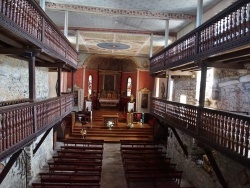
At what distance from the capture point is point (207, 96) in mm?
10328

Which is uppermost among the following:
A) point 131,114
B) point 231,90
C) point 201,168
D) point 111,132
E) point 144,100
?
point 231,90

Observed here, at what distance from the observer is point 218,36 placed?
6086 mm

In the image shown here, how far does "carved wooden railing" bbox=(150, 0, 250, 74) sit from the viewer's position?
5000 millimetres

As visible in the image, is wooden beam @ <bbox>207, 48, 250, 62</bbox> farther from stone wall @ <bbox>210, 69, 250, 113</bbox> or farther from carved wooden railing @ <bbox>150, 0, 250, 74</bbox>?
stone wall @ <bbox>210, 69, 250, 113</bbox>

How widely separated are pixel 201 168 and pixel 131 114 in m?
10.9

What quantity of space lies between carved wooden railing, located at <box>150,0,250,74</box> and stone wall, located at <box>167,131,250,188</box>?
377 centimetres

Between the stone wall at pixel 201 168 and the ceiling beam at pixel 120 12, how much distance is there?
6.51m

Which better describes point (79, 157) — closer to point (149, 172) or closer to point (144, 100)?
point (149, 172)

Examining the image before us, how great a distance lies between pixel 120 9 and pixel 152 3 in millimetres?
1778

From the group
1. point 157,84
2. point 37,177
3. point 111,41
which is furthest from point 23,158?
point 157,84

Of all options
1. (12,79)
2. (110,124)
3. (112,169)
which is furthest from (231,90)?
(110,124)

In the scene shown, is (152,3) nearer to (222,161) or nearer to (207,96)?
(207,96)

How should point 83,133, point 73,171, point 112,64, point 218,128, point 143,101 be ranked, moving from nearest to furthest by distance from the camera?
point 218,128, point 73,171, point 83,133, point 143,101, point 112,64

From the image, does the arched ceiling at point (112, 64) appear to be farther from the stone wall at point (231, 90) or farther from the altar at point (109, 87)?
the stone wall at point (231, 90)
